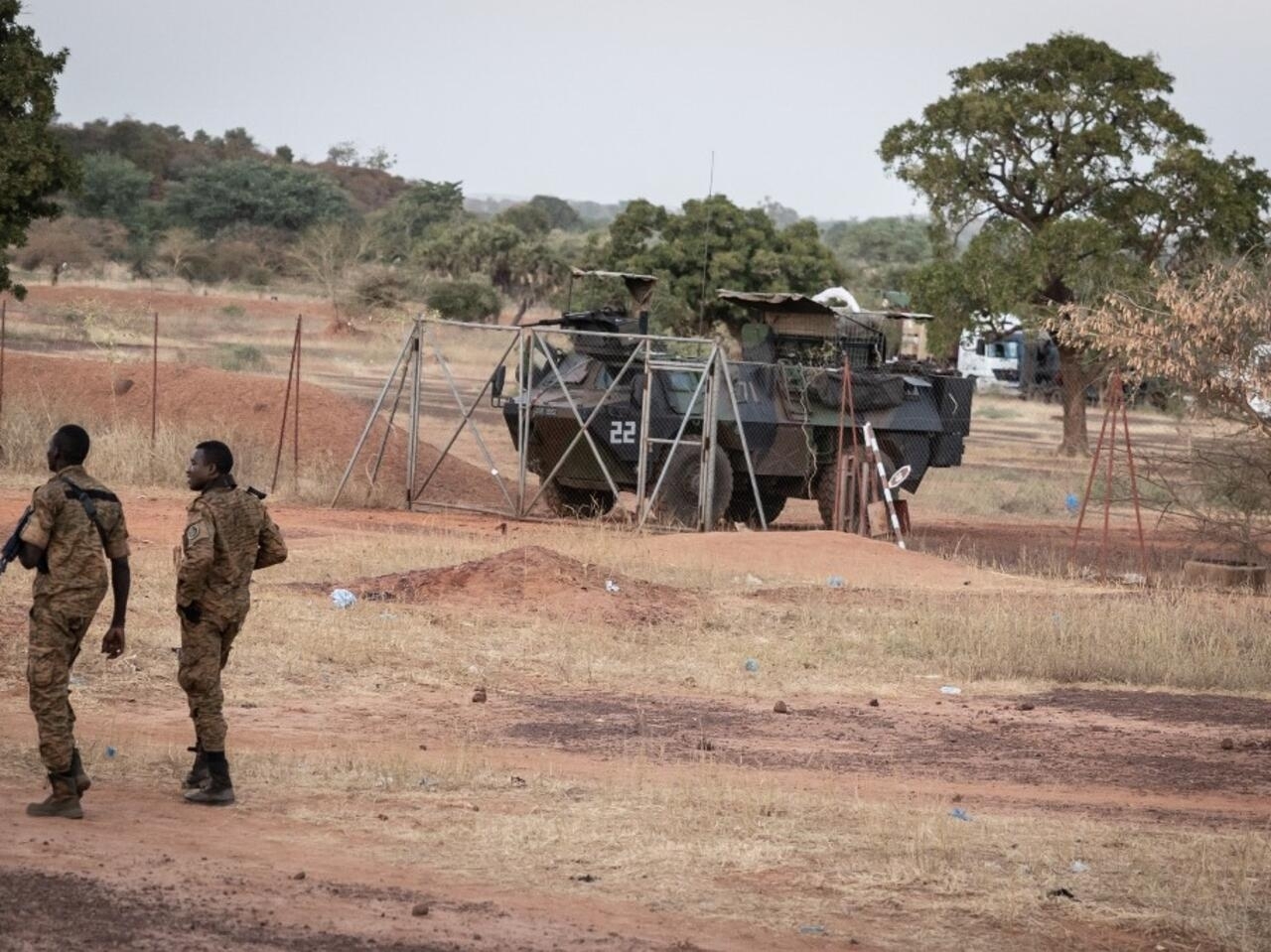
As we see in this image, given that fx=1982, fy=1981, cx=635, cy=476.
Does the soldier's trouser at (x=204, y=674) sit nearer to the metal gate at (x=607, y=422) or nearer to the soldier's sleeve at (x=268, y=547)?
the soldier's sleeve at (x=268, y=547)

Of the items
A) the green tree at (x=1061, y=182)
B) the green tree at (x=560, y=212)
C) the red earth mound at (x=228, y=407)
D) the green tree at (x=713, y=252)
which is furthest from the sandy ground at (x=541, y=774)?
the green tree at (x=560, y=212)

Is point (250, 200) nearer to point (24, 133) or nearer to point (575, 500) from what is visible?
point (24, 133)

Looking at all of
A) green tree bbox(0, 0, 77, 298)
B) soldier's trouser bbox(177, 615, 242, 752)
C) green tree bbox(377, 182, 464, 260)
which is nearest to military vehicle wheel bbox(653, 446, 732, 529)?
green tree bbox(0, 0, 77, 298)

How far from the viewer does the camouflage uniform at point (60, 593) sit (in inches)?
316

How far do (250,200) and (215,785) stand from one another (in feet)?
242

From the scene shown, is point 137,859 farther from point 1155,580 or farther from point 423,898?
point 1155,580

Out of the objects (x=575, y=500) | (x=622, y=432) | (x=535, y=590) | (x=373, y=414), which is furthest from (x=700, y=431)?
(x=535, y=590)

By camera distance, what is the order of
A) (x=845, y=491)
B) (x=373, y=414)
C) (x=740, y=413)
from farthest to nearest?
(x=845, y=491) < (x=373, y=414) < (x=740, y=413)

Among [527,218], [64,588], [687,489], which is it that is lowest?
[687,489]

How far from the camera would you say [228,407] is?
88.9 ft

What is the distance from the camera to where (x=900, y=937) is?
23.5 ft

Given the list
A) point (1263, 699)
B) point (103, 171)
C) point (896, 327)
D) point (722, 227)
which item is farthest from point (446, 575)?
point (103, 171)

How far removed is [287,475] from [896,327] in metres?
37.3

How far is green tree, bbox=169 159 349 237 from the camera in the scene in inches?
3127
